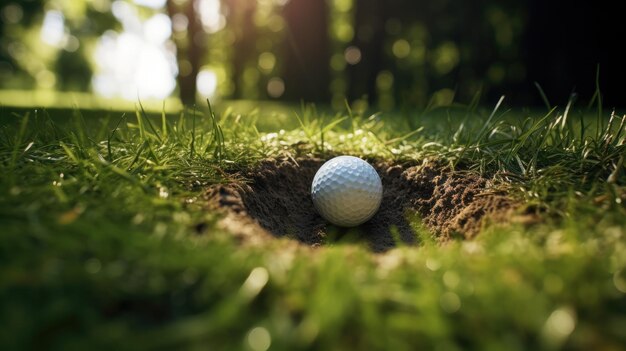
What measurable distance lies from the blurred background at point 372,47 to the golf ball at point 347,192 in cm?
99

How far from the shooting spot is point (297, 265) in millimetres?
1374

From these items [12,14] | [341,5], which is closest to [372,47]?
[341,5]

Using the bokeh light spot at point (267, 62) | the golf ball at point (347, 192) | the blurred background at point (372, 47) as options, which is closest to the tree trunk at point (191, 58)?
the blurred background at point (372, 47)

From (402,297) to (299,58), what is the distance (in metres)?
10.6

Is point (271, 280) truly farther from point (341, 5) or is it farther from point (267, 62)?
point (267, 62)

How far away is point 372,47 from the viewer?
14617 mm

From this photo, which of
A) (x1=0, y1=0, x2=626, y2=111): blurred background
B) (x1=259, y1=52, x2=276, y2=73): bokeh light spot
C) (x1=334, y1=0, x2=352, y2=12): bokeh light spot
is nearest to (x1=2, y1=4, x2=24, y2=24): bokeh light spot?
(x1=0, y1=0, x2=626, y2=111): blurred background

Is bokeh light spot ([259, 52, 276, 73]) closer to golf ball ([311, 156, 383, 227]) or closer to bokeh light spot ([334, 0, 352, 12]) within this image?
bokeh light spot ([334, 0, 352, 12])

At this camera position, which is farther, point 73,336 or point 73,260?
point 73,260

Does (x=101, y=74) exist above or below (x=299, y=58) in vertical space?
below

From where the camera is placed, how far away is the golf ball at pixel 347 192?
2.46 meters

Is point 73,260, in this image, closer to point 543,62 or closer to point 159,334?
point 159,334

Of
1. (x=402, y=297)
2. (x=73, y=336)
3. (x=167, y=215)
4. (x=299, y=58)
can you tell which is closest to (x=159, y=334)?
(x=73, y=336)

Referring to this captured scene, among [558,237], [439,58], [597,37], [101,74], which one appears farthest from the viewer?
[101,74]
